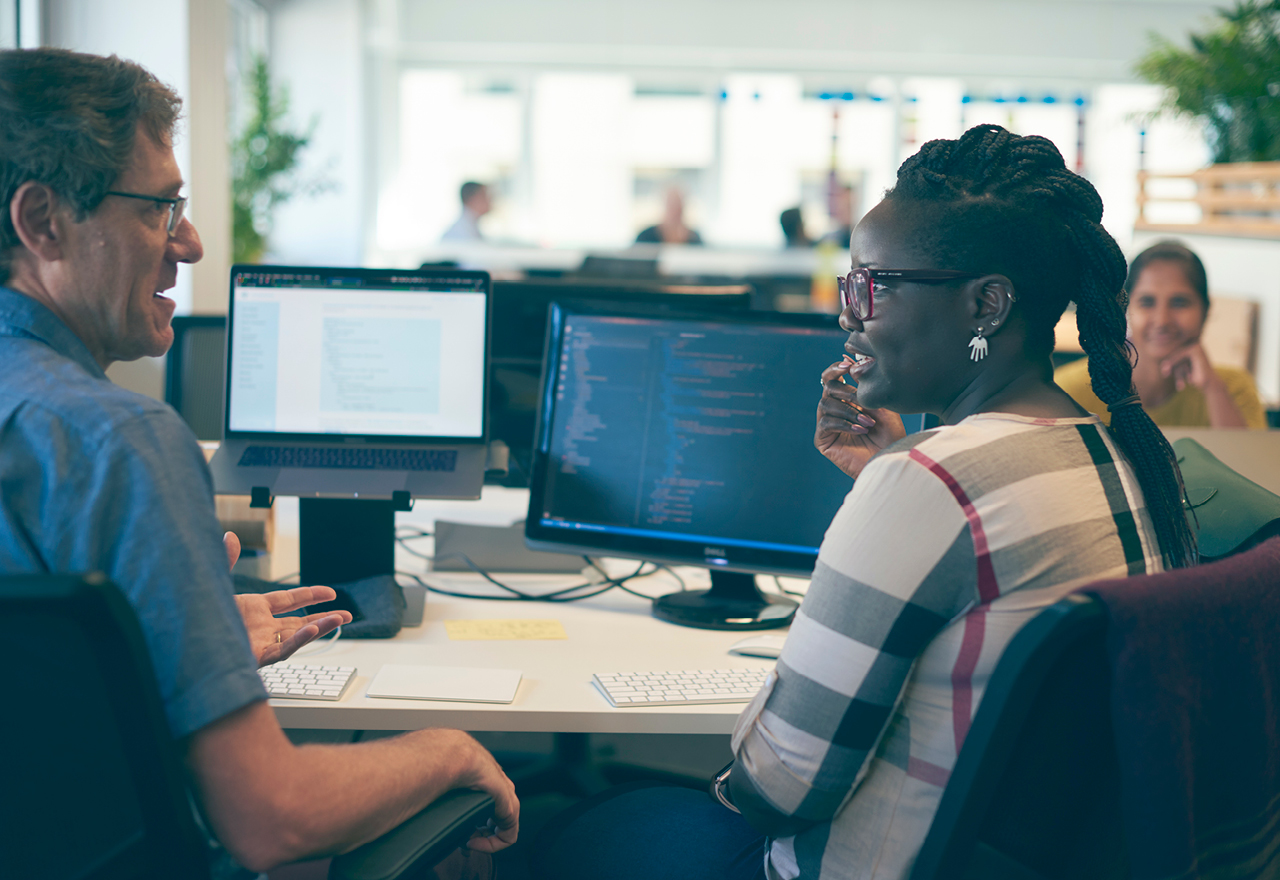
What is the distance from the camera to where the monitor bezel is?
5.06 feet

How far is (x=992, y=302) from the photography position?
0.98 m

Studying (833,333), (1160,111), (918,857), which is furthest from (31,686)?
(1160,111)

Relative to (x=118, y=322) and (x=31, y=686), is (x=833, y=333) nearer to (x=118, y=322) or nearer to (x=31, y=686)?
(x=118, y=322)

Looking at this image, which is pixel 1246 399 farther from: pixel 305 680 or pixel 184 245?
pixel 184 245

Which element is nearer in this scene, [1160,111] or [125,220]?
[125,220]

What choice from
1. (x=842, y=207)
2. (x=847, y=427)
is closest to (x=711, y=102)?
(x=842, y=207)

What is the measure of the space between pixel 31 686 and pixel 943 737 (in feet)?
2.33

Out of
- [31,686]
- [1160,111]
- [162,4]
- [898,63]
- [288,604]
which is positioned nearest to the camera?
[31,686]

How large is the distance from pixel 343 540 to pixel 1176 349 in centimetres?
198

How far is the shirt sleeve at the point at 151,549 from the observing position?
764mm

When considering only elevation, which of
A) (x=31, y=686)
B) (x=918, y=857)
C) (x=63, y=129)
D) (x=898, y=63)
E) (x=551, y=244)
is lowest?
(x=918, y=857)

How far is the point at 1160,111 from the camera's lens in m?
4.53

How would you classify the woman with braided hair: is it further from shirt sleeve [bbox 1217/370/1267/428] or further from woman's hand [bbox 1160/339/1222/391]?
shirt sleeve [bbox 1217/370/1267/428]

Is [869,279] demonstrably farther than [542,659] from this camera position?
No
